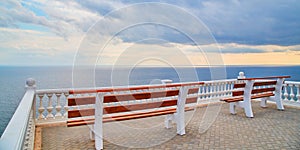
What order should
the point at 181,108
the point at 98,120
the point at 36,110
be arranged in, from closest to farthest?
the point at 98,120 < the point at 181,108 < the point at 36,110

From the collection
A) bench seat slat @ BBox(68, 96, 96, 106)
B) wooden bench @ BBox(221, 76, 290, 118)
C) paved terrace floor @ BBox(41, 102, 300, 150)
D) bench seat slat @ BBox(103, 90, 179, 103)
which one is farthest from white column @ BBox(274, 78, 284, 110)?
bench seat slat @ BBox(68, 96, 96, 106)

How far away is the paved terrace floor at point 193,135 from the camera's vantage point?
385cm

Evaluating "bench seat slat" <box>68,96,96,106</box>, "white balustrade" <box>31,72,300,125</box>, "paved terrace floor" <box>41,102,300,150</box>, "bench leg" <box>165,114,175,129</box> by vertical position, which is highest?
"bench seat slat" <box>68,96,96,106</box>

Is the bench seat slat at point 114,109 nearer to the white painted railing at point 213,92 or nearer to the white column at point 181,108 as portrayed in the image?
the white column at point 181,108

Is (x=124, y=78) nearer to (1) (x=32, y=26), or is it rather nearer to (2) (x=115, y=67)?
(2) (x=115, y=67)

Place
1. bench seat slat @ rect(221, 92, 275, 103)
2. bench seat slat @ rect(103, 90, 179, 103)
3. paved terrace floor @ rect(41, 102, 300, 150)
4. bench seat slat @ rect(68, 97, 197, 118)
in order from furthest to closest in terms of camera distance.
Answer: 1. bench seat slat @ rect(221, 92, 275, 103)
2. paved terrace floor @ rect(41, 102, 300, 150)
3. bench seat slat @ rect(103, 90, 179, 103)
4. bench seat slat @ rect(68, 97, 197, 118)

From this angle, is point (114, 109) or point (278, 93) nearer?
point (114, 109)

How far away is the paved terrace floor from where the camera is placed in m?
3.85

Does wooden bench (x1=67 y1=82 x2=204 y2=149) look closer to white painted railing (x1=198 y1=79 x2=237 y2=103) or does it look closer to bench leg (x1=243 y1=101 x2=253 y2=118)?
bench leg (x1=243 y1=101 x2=253 y2=118)

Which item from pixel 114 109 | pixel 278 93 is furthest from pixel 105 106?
pixel 278 93

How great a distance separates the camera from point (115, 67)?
6.12 meters

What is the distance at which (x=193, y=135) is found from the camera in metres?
4.39

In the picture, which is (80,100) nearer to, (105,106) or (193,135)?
(105,106)

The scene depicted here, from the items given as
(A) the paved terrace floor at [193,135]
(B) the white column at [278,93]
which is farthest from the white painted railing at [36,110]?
(B) the white column at [278,93]
